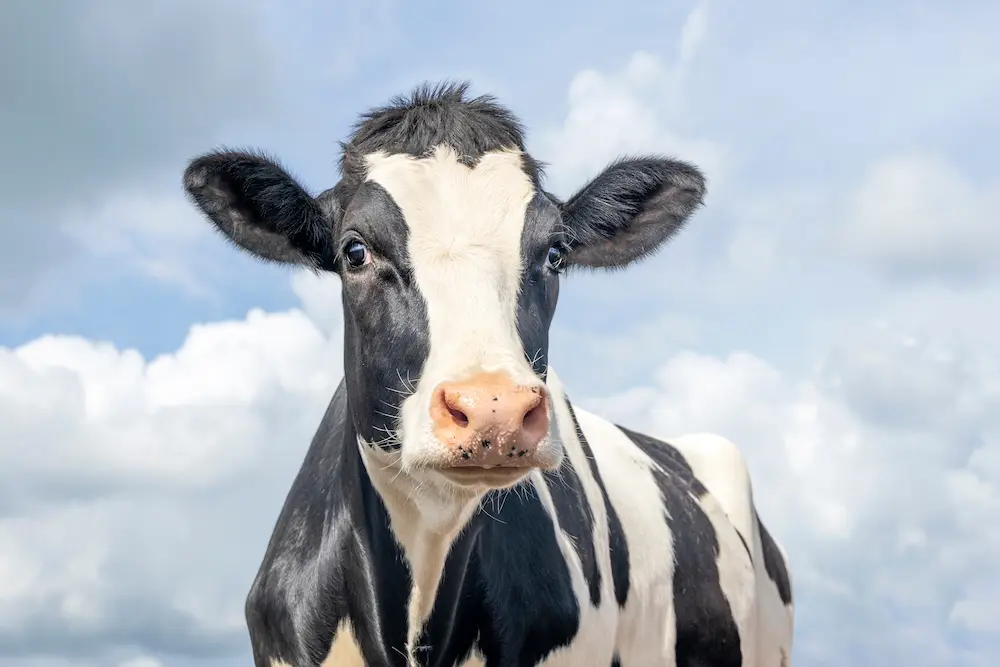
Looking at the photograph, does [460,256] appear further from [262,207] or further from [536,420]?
[262,207]

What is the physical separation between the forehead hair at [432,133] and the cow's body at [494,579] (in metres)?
1.50

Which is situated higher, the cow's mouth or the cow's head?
the cow's head

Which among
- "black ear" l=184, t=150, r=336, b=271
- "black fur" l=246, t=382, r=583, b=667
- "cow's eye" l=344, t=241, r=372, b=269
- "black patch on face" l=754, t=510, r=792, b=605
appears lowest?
"black fur" l=246, t=382, r=583, b=667

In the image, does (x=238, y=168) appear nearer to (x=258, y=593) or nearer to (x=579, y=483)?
(x=258, y=593)

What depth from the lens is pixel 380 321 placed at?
19.1 ft

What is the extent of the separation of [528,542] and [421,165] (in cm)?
215

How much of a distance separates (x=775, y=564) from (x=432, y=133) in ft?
22.4

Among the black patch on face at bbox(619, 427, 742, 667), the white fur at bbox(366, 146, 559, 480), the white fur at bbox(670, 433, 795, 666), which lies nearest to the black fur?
the white fur at bbox(366, 146, 559, 480)

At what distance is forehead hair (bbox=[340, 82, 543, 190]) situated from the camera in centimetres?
641

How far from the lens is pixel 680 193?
298 inches

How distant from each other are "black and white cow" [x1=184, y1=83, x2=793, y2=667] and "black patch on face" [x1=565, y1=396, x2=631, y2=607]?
0.15 metres

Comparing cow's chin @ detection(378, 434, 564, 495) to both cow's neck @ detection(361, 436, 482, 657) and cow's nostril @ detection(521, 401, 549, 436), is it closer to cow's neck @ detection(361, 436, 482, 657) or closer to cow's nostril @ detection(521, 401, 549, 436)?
cow's nostril @ detection(521, 401, 549, 436)

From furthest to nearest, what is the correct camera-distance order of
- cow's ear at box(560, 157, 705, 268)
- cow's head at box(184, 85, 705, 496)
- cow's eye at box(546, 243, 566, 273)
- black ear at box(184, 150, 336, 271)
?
cow's ear at box(560, 157, 705, 268) → black ear at box(184, 150, 336, 271) → cow's eye at box(546, 243, 566, 273) → cow's head at box(184, 85, 705, 496)

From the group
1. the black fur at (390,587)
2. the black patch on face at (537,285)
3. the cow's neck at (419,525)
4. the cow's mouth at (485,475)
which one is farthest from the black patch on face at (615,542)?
the cow's mouth at (485,475)
